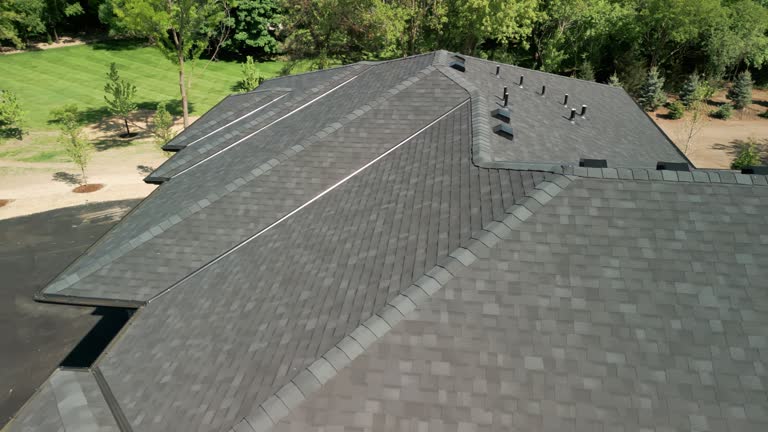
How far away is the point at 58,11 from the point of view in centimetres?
7050

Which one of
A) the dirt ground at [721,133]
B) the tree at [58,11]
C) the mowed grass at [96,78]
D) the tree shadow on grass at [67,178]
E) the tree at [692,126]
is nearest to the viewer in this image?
the tree shadow on grass at [67,178]

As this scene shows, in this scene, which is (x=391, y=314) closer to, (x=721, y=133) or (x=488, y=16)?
(x=488, y=16)

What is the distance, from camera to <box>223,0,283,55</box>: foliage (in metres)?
65.0

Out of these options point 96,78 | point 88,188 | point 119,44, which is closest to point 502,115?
point 88,188

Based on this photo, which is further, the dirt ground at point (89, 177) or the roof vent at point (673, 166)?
the dirt ground at point (89, 177)

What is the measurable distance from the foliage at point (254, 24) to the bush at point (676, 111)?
48572 millimetres

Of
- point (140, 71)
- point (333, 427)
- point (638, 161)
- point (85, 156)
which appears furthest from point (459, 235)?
point (140, 71)

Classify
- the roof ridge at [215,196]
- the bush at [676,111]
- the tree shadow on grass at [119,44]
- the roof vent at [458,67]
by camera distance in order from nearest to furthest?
the roof ridge at [215,196], the roof vent at [458,67], the bush at [676,111], the tree shadow on grass at [119,44]

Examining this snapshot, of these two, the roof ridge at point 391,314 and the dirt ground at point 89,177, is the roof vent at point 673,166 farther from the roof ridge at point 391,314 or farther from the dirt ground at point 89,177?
the dirt ground at point 89,177

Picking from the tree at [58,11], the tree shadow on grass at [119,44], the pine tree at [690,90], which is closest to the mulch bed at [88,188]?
the tree shadow on grass at [119,44]

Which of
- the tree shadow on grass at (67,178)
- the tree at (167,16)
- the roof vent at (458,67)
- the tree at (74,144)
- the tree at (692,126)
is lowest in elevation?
the tree shadow on grass at (67,178)

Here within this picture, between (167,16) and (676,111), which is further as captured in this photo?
Result: (676,111)

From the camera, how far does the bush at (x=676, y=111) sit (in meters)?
51.0

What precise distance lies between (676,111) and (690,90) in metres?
3.74
